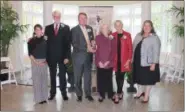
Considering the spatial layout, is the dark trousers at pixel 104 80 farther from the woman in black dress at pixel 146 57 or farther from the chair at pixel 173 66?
the chair at pixel 173 66

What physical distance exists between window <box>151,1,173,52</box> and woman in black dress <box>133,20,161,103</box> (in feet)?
17.9

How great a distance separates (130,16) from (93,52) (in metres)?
7.46

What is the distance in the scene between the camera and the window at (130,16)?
1150 cm

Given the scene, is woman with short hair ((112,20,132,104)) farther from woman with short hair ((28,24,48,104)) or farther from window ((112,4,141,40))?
window ((112,4,141,40))

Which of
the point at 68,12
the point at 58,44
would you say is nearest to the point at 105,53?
the point at 58,44

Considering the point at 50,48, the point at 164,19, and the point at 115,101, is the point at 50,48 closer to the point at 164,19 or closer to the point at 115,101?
the point at 115,101

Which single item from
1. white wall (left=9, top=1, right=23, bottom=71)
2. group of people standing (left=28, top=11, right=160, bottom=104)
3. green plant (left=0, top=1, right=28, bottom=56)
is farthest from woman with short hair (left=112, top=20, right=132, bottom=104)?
white wall (left=9, top=1, right=23, bottom=71)

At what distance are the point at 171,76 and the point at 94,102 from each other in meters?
2.99

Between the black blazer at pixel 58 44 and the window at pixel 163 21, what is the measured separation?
601 cm

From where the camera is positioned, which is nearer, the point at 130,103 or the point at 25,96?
the point at 130,103

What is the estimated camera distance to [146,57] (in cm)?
449

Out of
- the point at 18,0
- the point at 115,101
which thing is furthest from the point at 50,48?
the point at 18,0

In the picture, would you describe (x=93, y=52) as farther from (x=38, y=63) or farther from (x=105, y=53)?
(x=38, y=63)

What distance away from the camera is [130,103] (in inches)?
185
